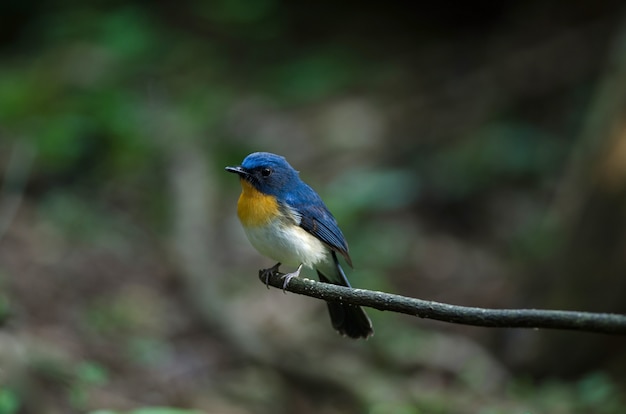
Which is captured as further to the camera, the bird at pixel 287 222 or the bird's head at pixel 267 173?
the bird's head at pixel 267 173

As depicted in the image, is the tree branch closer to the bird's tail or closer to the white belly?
the bird's tail

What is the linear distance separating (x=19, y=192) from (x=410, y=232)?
13.8 ft

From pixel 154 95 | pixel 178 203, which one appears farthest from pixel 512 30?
pixel 178 203

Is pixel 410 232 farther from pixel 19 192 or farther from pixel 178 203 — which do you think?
pixel 19 192

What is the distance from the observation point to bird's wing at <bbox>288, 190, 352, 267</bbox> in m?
4.08

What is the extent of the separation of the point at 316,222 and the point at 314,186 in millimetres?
4539

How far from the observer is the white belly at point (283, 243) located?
391cm

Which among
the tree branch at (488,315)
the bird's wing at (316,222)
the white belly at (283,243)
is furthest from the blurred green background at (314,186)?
the tree branch at (488,315)

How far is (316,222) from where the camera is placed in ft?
13.6

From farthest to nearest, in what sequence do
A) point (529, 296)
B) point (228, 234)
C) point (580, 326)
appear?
point (228, 234) → point (529, 296) → point (580, 326)

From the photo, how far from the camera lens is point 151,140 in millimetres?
8719

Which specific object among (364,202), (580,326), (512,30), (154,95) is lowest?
(580,326)

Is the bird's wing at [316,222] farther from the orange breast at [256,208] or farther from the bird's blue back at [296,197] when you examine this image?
the orange breast at [256,208]

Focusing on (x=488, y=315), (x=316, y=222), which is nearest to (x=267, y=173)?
(x=316, y=222)
